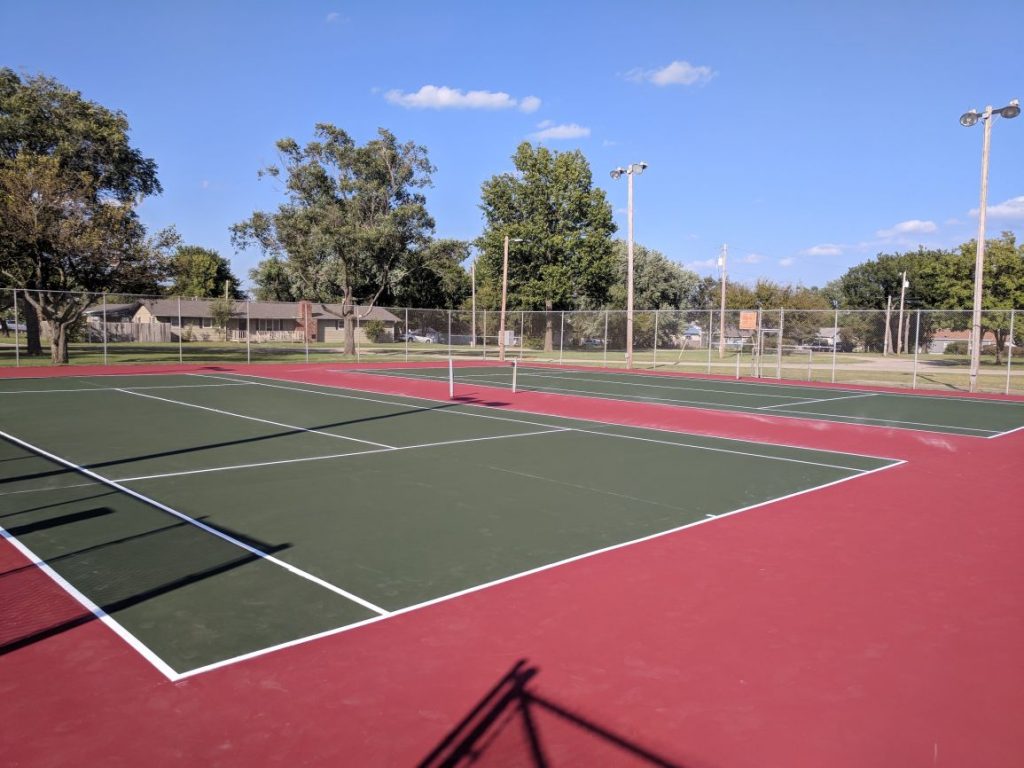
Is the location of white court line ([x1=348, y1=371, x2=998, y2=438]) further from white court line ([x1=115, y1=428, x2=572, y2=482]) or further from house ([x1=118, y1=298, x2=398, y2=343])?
house ([x1=118, y1=298, x2=398, y2=343])

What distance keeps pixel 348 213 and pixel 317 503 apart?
1837 inches

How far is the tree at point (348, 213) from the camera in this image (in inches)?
1978

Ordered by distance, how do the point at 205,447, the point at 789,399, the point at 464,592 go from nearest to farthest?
the point at 464,592
the point at 205,447
the point at 789,399

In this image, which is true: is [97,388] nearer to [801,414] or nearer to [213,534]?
[213,534]

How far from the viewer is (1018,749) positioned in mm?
3748

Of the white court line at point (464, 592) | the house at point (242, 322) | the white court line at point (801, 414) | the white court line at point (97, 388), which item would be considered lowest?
the white court line at point (464, 592)

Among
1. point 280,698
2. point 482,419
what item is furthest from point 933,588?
point 482,419

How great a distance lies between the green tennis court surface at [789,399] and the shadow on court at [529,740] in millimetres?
15627

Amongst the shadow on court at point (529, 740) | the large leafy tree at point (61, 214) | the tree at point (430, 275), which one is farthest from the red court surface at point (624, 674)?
the tree at point (430, 275)

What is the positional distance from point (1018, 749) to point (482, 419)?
13588mm

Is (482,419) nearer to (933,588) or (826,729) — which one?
(933,588)

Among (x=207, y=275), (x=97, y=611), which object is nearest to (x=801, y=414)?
(x=97, y=611)

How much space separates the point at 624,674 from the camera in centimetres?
449

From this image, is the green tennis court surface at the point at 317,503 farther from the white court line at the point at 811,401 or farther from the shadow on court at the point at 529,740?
the white court line at the point at 811,401
